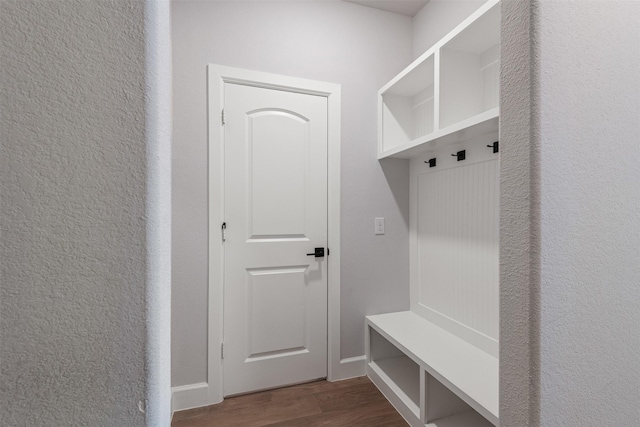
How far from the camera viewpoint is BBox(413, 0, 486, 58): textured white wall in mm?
1763

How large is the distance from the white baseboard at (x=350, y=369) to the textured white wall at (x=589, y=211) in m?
1.47

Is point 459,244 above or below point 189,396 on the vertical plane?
above

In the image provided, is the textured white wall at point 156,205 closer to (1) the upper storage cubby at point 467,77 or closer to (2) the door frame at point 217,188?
(2) the door frame at point 217,188

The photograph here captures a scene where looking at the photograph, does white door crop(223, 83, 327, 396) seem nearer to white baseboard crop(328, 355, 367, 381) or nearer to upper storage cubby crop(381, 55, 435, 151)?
white baseboard crop(328, 355, 367, 381)

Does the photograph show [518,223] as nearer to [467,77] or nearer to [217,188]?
[467,77]

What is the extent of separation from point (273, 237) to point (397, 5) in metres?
1.90

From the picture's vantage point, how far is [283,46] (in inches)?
76.1

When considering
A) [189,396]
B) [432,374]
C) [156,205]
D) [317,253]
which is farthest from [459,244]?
[189,396]

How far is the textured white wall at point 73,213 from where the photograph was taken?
0.42m

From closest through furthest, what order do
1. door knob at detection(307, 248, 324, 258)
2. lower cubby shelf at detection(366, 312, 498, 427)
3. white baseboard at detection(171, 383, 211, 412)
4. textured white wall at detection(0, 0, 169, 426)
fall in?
textured white wall at detection(0, 0, 169, 426), lower cubby shelf at detection(366, 312, 498, 427), white baseboard at detection(171, 383, 211, 412), door knob at detection(307, 248, 324, 258)

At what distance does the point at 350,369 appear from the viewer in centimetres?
206

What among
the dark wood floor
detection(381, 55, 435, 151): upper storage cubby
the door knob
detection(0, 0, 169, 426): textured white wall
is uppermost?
detection(381, 55, 435, 151): upper storage cubby

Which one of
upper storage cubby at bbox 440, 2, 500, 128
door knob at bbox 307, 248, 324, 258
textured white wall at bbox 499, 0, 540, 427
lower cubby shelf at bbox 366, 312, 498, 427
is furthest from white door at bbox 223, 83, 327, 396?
textured white wall at bbox 499, 0, 540, 427

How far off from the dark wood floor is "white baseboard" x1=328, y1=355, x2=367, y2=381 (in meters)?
0.08
